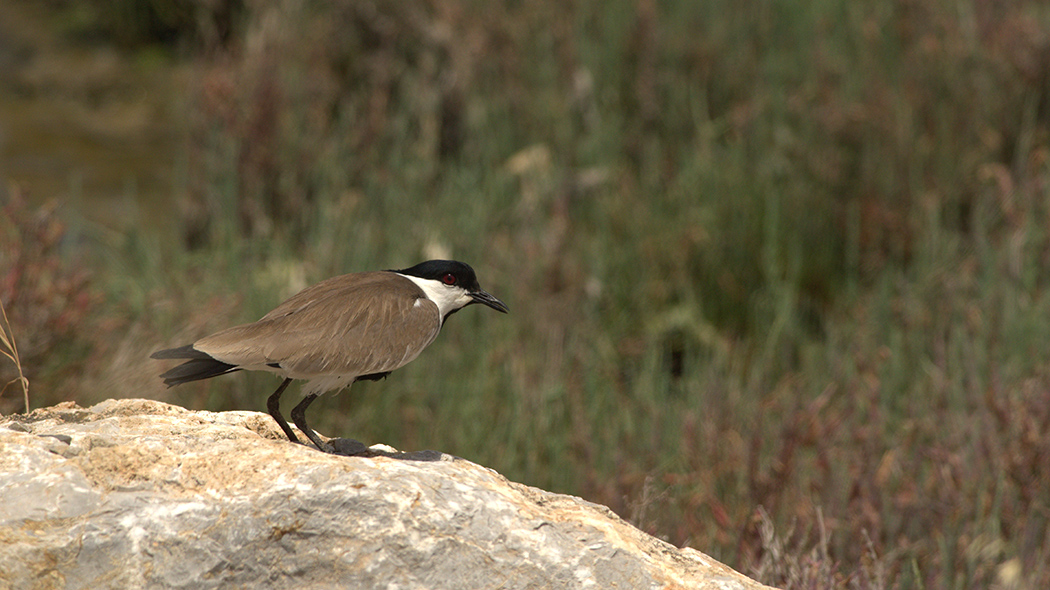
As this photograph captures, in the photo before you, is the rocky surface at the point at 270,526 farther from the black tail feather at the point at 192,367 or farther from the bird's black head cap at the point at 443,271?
the bird's black head cap at the point at 443,271

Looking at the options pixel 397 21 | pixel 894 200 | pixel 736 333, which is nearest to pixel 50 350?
pixel 736 333

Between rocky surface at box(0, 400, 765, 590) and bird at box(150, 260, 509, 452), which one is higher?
bird at box(150, 260, 509, 452)

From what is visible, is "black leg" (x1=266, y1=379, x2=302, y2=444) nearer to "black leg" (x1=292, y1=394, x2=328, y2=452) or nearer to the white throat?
"black leg" (x1=292, y1=394, x2=328, y2=452)

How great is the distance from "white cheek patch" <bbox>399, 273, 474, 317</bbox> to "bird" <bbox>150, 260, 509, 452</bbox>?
0.28 feet

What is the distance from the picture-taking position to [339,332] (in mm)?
2805

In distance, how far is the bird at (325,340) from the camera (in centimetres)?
268

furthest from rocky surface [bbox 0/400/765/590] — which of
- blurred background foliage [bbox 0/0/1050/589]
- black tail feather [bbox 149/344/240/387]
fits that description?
blurred background foliage [bbox 0/0/1050/589]

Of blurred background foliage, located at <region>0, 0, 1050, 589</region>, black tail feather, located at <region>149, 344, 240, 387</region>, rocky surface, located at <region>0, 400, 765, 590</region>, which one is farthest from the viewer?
blurred background foliage, located at <region>0, 0, 1050, 589</region>

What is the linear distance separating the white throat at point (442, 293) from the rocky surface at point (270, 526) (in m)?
0.83

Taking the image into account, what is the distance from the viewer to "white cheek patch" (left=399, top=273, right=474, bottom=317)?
125 inches

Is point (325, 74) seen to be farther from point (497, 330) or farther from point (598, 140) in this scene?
point (497, 330)

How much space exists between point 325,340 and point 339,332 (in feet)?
0.17

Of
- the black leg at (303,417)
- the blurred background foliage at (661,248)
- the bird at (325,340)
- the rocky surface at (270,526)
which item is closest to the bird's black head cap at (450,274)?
the bird at (325,340)

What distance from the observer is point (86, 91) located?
11062mm
